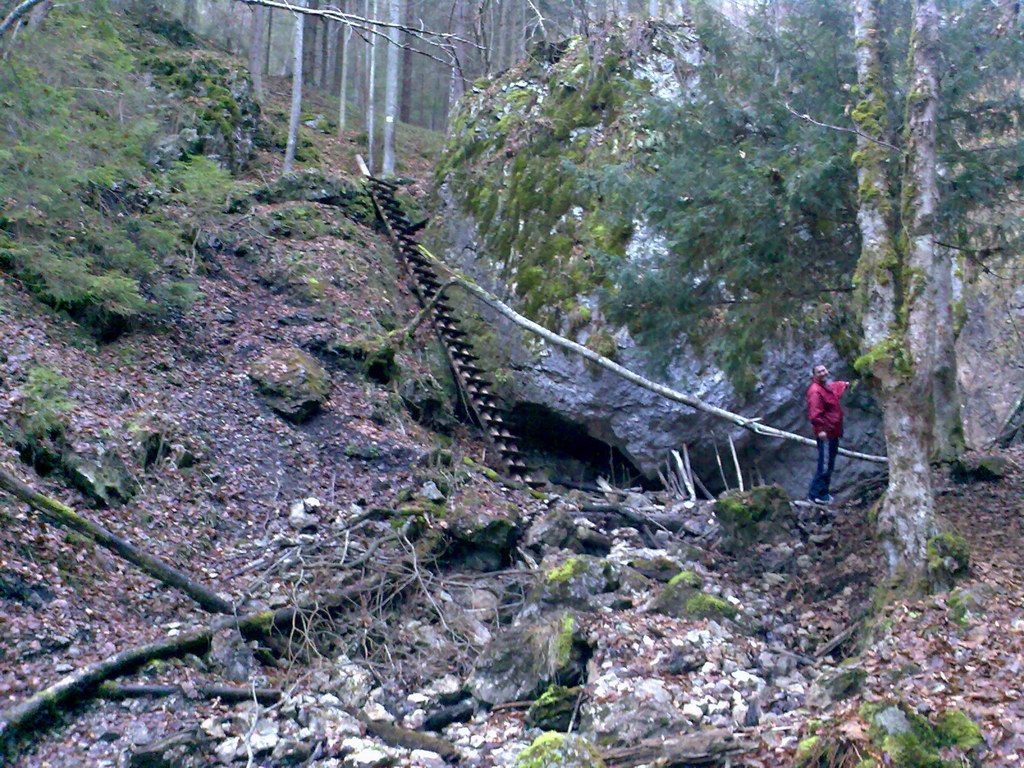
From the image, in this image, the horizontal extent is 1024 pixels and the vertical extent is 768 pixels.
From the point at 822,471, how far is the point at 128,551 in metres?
7.52

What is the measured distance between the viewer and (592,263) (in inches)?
465

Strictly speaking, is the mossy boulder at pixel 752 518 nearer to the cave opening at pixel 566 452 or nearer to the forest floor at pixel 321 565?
the forest floor at pixel 321 565

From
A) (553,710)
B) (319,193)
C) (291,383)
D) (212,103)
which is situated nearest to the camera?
(553,710)

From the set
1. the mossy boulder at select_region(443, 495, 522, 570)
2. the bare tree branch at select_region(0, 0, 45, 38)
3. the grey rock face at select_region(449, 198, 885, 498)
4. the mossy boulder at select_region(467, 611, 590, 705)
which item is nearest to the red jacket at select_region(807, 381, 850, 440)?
the grey rock face at select_region(449, 198, 885, 498)

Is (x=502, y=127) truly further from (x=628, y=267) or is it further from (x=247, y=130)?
(x=628, y=267)

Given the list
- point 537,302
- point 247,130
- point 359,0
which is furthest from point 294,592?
point 359,0

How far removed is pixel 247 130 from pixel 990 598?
49.6 feet

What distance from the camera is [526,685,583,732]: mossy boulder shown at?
534 cm

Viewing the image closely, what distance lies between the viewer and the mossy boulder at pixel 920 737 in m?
3.67

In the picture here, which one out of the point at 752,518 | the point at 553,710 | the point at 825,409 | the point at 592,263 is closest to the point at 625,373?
the point at 592,263

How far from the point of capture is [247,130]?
15977 mm

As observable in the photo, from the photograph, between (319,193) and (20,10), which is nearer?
(20,10)

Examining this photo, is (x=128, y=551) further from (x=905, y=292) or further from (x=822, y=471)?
(x=822, y=471)

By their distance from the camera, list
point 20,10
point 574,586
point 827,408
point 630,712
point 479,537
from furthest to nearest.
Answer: point 827,408 → point 479,537 → point 574,586 → point 20,10 → point 630,712
